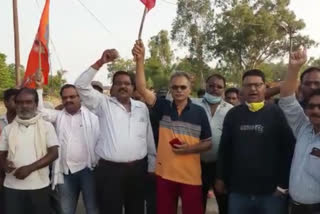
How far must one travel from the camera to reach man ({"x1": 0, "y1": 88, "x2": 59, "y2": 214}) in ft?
13.5

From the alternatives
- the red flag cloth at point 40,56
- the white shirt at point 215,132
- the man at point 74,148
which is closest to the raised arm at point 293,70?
the white shirt at point 215,132

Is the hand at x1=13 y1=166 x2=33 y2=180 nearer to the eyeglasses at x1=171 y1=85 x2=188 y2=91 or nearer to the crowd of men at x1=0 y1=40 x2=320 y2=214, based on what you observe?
the crowd of men at x1=0 y1=40 x2=320 y2=214

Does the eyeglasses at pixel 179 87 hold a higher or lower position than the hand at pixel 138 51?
lower

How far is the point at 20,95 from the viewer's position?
4.24 m

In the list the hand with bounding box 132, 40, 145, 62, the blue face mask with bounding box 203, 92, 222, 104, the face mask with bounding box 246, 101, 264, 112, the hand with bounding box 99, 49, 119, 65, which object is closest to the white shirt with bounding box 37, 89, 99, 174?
the hand with bounding box 99, 49, 119, 65

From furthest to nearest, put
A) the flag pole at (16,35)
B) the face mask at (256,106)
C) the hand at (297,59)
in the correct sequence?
1. the flag pole at (16,35)
2. the face mask at (256,106)
3. the hand at (297,59)

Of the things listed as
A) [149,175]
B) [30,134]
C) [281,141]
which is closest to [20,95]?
[30,134]

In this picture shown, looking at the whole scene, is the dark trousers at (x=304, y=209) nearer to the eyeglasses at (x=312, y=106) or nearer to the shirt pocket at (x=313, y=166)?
the shirt pocket at (x=313, y=166)

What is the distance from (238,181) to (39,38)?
13.0 feet

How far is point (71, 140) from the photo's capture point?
4719 mm

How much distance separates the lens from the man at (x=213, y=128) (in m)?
4.67

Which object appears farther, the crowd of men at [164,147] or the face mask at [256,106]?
the face mask at [256,106]

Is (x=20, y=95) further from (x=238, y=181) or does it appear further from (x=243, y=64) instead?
(x=243, y=64)

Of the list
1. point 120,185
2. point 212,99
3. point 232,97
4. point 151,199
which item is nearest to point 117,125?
point 120,185
